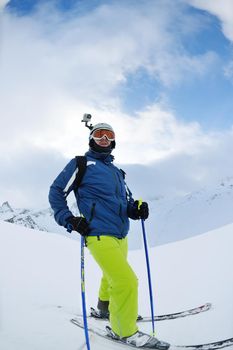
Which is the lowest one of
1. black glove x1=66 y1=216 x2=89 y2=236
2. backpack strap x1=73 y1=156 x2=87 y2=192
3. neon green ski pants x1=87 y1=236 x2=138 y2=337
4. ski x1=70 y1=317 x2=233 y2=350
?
ski x1=70 y1=317 x2=233 y2=350

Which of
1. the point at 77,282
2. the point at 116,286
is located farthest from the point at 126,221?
the point at 77,282

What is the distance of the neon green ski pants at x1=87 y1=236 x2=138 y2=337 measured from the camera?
470 cm

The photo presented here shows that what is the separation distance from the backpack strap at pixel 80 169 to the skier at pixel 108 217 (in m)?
0.04

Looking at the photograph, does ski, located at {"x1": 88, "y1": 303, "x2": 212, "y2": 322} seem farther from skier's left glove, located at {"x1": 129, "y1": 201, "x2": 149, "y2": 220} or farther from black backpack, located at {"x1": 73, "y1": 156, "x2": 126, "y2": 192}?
black backpack, located at {"x1": 73, "y1": 156, "x2": 126, "y2": 192}

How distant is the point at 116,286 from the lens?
15.6 ft

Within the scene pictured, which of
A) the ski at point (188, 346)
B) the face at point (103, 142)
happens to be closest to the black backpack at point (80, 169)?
the face at point (103, 142)

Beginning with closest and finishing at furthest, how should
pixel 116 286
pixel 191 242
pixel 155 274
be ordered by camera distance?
pixel 116 286, pixel 155 274, pixel 191 242

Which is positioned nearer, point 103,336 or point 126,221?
point 103,336

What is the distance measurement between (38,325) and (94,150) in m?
2.54

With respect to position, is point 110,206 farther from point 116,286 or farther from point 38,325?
point 38,325

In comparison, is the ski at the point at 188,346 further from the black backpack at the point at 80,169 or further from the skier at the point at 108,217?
the black backpack at the point at 80,169

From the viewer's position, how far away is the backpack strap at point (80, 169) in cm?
518

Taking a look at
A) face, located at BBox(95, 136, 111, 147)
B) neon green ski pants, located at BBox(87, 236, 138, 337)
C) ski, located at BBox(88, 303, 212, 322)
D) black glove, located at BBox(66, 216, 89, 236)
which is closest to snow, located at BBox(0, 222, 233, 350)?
ski, located at BBox(88, 303, 212, 322)

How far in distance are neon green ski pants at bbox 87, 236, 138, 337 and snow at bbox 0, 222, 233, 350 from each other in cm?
28
